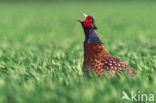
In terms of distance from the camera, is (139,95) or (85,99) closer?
(85,99)

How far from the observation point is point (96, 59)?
3744 mm

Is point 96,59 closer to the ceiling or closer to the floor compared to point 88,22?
closer to the floor

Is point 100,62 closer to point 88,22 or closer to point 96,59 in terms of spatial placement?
point 96,59

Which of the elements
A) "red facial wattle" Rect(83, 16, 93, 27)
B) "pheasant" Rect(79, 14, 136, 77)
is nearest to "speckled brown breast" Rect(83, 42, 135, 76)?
"pheasant" Rect(79, 14, 136, 77)

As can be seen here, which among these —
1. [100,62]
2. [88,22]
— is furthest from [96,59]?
[88,22]

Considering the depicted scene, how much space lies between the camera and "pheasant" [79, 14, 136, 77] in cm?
363

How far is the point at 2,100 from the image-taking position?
107 inches

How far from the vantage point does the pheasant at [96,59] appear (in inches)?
143

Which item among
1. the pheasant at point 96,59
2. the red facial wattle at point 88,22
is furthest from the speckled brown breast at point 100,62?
the red facial wattle at point 88,22

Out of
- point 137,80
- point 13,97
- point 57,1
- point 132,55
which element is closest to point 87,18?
point 137,80

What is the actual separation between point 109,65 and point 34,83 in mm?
911

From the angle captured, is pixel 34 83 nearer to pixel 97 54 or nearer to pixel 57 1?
pixel 97 54

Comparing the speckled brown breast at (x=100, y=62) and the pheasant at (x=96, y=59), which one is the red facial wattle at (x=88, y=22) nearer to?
the pheasant at (x=96, y=59)

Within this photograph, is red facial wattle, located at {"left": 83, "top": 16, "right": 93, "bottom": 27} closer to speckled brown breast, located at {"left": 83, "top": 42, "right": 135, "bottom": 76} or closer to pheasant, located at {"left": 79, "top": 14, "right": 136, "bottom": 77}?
pheasant, located at {"left": 79, "top": 14, "right": 136, "bottom": 77}
